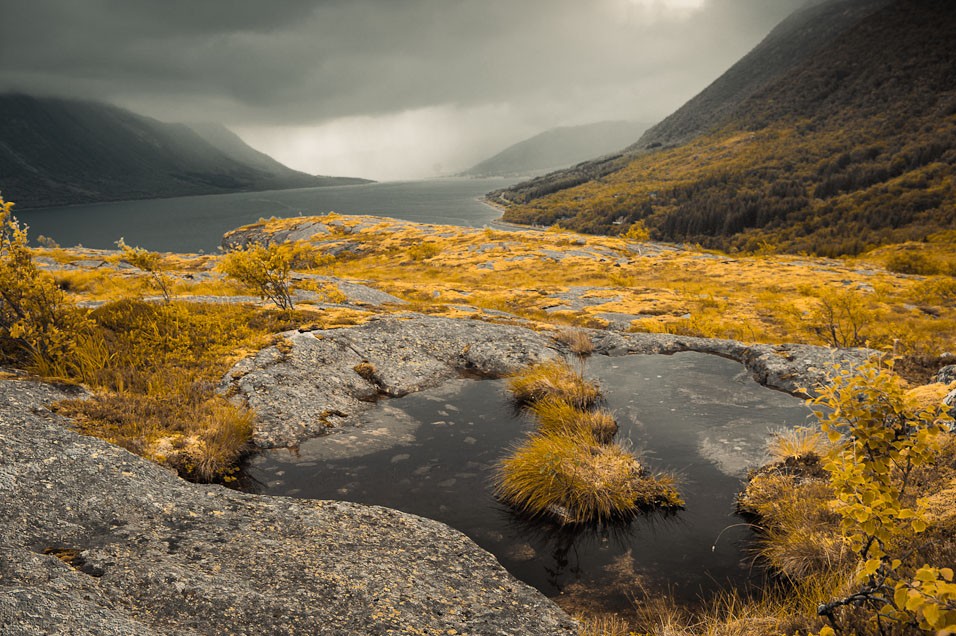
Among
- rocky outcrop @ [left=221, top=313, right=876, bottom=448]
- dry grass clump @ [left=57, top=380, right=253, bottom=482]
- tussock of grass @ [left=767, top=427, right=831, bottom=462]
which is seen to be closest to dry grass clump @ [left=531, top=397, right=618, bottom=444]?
tussock of grass @ [left=767, top=427, right=831, bottom=462]

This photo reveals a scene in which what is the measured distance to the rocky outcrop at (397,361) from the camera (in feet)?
43.8

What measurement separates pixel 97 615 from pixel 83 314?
1343 cm

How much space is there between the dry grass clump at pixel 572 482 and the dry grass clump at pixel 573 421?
1103 millimetres

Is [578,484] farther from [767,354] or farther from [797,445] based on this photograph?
[767,354]

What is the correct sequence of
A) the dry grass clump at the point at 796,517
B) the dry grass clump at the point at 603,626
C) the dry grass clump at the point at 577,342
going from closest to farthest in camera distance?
the dry grass clump at the point at 603,626
the dry grass clump at the point at 796,517
the dry grass clump at the point at 577,342

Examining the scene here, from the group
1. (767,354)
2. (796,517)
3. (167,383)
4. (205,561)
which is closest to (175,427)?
(167,383)

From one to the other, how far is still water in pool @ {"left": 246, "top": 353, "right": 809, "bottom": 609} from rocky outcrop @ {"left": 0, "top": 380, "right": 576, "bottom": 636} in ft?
→ 3.86

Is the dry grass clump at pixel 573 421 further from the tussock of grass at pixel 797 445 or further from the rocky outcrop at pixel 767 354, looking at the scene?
the rocky outcrop at pixel 767 354

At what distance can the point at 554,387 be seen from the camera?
1518 cm

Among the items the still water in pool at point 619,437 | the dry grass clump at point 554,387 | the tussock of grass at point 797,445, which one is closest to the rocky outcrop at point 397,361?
the still water in pool at point 619,437

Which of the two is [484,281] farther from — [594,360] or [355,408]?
[355,408]

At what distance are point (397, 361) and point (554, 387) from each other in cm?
618

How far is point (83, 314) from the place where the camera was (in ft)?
47.6

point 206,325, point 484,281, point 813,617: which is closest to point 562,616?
point 813,617
